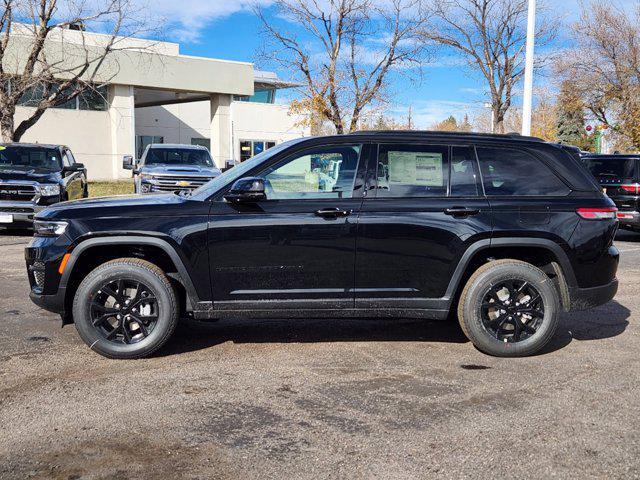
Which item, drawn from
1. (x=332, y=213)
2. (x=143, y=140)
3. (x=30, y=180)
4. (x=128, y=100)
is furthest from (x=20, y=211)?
(x=143, y=140)

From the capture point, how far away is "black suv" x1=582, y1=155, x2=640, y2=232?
13281mm

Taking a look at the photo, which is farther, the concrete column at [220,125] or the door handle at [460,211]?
the concrete column at [220,125]

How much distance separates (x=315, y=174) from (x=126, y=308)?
73.5 inches

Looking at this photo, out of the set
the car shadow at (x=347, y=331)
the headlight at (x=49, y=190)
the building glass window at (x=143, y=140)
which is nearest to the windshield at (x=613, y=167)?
the car shadow at (x=347, y=331)

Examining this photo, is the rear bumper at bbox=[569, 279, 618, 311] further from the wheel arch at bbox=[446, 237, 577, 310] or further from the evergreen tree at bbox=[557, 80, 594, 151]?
the evergreen tree at bbox=[557, 80, 594, 151]

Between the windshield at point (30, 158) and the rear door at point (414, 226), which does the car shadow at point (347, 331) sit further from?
the windshield at point (30, 158)

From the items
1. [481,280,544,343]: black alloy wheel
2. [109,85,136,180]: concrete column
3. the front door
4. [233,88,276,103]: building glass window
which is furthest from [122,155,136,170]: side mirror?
[233,88,276,103]: building glass window

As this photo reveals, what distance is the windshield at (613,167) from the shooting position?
1363 centimetres

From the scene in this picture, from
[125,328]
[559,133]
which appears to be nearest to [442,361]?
[125,328]

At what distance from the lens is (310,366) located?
4949 millimetres

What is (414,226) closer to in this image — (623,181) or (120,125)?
(623,181)

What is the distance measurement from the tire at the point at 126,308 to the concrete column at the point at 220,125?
28158 millimetres

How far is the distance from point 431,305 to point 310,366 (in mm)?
1110

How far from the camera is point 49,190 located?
41.4 feet
